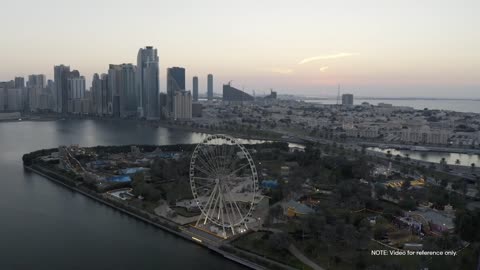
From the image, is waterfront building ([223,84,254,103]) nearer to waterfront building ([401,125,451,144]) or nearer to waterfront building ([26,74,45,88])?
waterfront building ([26,74,45,88])

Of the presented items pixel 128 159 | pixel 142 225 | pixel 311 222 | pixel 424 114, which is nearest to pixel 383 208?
pixel 311 222

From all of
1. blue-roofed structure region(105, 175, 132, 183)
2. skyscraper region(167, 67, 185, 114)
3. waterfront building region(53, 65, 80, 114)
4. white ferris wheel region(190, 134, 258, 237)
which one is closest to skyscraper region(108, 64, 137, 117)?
skyscraper region(167, 67, 185, 114)

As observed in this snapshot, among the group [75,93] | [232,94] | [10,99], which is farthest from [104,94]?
Answer: [232,94]

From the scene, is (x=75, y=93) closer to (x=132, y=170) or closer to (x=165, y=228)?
(x=132, y=170)

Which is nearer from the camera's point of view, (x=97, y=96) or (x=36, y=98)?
(x=97, y=96)

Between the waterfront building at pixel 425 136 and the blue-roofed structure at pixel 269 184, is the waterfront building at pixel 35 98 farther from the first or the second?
the blue-roofed structure at pixel 269 184
